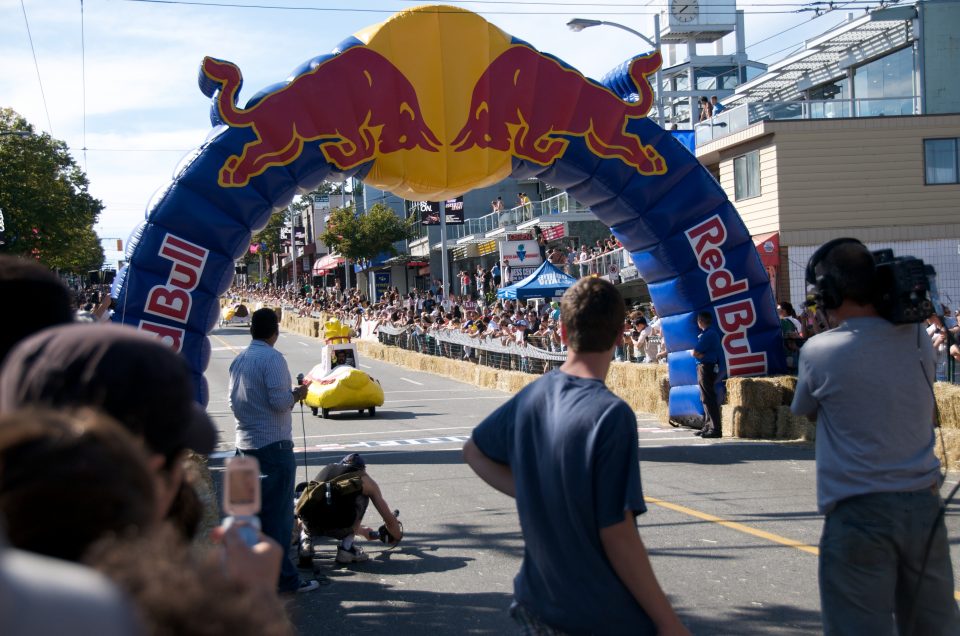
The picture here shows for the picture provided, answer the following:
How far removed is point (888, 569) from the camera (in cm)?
344

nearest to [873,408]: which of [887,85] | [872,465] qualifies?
[872,465]

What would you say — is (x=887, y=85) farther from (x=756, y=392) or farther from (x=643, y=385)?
(x=756, y=392)

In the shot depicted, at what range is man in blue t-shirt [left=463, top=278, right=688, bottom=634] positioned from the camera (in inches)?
111

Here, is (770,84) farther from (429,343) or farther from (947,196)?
(429,343)

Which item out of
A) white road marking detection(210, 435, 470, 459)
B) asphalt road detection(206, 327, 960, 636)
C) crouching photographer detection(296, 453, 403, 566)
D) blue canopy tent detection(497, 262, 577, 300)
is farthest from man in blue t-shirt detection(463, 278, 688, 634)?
blue canopy tent detection(497, 262, 577, 300)

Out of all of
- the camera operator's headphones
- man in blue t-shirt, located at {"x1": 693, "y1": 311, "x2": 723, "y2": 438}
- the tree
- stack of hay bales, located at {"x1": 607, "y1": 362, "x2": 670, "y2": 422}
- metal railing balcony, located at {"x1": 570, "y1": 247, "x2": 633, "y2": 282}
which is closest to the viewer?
the camera operator's headphones

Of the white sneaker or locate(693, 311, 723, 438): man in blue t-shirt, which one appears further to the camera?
locate(693, 311, 723, 438): man in blue t-shirt

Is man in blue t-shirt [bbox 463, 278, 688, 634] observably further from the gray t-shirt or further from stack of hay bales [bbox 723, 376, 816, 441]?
stack of hay bales [bbox 723, 376, 816, 441]

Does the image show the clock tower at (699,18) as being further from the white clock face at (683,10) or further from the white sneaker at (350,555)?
the white sneaker at (350,555)

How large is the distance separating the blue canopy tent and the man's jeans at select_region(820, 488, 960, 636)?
2137 cm

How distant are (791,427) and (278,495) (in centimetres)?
865

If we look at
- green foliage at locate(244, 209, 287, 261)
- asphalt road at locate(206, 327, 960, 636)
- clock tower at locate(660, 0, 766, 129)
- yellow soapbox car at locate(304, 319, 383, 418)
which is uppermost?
clock tower at locate(660, 0, 766, 129)

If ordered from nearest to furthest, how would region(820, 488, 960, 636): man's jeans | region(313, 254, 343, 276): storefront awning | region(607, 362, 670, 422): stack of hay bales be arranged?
region(820, 488, 960, 636): man's jeans
region(607, 362, 670, 422): stack of hay bales
region(313, 254, 343, 276): storefront awning

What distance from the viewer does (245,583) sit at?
3.84 ft
